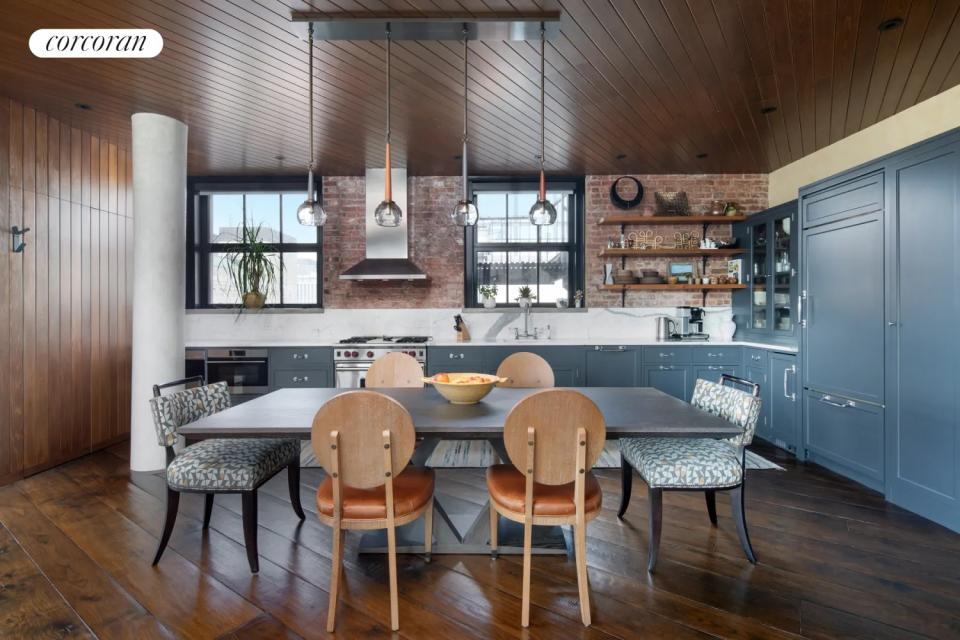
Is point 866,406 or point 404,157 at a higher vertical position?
point 404,157

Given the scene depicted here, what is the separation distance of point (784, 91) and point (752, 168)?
6.22 feet

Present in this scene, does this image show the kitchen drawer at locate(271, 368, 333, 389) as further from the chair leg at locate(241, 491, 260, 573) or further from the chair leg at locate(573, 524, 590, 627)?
the chair leg at locate(573, 524, 590, 627)

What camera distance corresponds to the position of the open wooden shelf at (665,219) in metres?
4.79

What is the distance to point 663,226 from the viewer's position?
512 cm

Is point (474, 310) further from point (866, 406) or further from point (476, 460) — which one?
point (866, 406)

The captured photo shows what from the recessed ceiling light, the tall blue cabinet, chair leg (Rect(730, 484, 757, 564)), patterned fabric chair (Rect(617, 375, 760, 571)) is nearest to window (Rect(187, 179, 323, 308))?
patterned fabric chair (Rect(617, 375, 760, 571))

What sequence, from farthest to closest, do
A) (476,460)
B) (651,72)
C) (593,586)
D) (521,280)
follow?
(521,280), (476,460), (651,72), (593,586)

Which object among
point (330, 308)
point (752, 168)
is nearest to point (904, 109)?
point (752, 168)

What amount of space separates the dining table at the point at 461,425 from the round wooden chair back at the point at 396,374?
0.58ft

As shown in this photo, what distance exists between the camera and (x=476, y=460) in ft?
12.1

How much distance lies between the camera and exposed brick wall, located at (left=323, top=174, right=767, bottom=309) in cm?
514

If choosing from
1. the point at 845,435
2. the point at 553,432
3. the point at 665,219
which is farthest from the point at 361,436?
the point at 665,219

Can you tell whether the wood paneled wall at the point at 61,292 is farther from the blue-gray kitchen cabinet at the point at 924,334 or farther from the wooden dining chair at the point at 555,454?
the blue-gray kitchen cabinet at the point at 924,334

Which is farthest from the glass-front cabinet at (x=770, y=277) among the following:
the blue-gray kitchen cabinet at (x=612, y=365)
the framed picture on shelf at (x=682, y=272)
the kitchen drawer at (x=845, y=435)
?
the blue-gray kitchen cabinet at (x=612, y=365)
